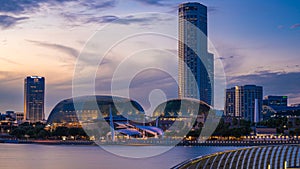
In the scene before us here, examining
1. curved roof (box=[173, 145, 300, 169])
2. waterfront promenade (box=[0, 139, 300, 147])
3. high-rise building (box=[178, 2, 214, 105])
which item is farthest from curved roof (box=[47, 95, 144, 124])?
curved roof (box=[173, 145, 300, 169])

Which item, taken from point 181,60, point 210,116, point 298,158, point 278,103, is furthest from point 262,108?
point 298,158

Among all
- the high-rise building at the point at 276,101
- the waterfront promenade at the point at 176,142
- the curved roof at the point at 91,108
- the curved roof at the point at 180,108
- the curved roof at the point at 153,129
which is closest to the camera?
the waterfront promenade at the point at 176,142

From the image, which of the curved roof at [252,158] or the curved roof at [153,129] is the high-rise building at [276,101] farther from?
the curved roof at [252,158]

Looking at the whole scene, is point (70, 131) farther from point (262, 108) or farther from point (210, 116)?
point (262, 108)

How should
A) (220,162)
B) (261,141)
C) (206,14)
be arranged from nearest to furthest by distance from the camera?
(220,162) < (261,141) < (206,14)

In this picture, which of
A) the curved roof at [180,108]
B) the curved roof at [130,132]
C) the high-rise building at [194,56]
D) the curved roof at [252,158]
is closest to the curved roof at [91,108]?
the curved roof at [180,108]

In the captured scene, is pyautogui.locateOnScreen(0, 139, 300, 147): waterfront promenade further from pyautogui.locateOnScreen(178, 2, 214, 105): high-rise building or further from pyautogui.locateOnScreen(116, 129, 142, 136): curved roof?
pyautogui.locateOnScreen(178, 2, 214, 105): high-rise building

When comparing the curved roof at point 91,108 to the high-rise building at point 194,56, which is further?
the high-rise building at point 194,56
